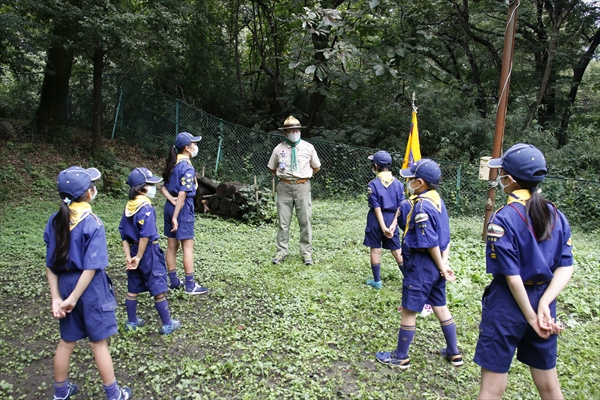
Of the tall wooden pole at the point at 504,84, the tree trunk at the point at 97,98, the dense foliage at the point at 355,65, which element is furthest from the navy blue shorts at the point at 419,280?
the tree trunk at the point at 97,98

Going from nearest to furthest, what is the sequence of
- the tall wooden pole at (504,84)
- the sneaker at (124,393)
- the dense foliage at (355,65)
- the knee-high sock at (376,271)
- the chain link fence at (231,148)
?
the sneaker at (124,393) < the knee-high sock at (376,271) < the tall wooden pole at (504,84) < the chain link fence at (231,148) < the dense foliage at (355,65)

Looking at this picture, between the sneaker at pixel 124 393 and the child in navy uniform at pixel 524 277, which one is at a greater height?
the child in navy uniform at pixel 524 277

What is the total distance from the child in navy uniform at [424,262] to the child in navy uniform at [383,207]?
1.31 metres

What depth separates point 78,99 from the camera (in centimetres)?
1355

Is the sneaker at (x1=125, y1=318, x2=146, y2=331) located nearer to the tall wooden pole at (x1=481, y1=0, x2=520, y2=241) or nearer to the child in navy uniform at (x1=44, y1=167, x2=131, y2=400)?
the child in navy uniform at (x1=44, y1=167, x2=131, y2=400)

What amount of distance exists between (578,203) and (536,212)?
8.52 meters

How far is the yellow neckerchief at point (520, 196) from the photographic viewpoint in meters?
2.44

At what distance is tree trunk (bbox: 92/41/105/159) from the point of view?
34.1 feet

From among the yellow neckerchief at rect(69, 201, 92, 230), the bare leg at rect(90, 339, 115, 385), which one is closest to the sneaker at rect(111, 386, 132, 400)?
the bare leg at rect(90, 339, 115, 385)

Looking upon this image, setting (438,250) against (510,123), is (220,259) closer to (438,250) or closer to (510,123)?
(438,250)

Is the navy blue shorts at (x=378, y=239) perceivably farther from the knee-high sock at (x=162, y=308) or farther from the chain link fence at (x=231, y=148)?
the chain link fence at (x=231, y=148)

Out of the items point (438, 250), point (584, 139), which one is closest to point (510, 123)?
point (584, 139)

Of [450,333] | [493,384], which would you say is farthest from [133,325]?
[493,384]

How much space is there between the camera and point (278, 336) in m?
3.96
